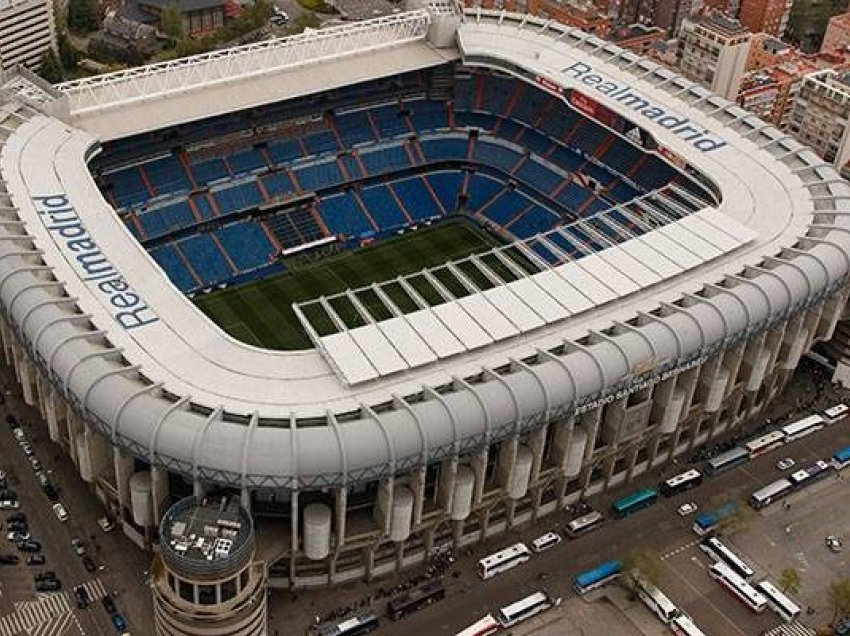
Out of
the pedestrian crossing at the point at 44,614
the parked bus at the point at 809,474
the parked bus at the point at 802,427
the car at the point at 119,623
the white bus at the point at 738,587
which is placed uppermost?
the parked bus at the point at 802,427

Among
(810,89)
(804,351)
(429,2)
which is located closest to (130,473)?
(804,351)

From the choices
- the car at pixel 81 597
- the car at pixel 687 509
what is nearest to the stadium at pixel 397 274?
the car at pixel 687 509

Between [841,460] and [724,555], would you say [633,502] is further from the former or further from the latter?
[841,460]

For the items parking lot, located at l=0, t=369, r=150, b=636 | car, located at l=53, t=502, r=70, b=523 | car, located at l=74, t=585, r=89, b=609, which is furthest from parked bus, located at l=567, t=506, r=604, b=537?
car, located at l=53, t=502, r=70, b=523

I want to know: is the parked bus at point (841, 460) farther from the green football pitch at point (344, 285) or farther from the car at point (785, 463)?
the green football pitch at point (344, 285)

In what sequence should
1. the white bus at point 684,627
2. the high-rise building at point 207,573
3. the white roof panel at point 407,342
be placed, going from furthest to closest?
the white bus at point 684,627 → the white roof panel at point 407,342 → the high-rise building at point 207,573

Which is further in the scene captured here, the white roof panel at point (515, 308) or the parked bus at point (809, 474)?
the parked bus at point (809, 474)

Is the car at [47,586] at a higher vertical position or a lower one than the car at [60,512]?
lower

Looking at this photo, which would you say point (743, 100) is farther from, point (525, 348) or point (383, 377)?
point (383, 377)
